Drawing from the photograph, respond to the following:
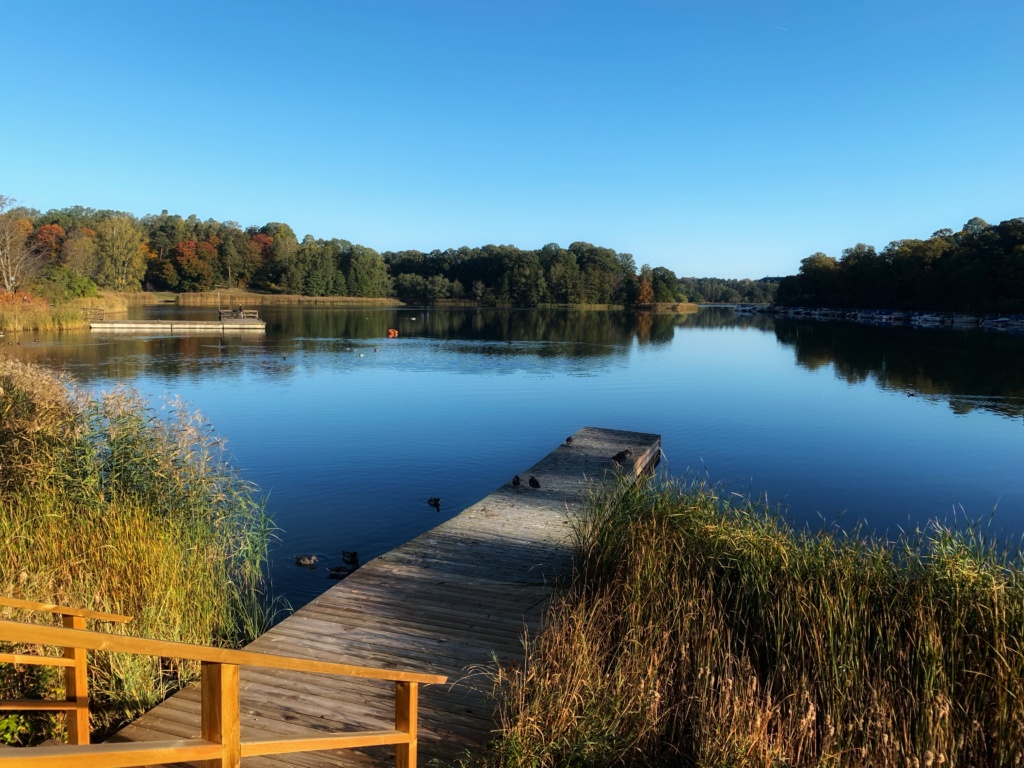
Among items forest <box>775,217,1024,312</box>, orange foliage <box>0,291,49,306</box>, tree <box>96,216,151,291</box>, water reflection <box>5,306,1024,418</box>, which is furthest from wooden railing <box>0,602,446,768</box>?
tree <box>96,216,151,291</box>

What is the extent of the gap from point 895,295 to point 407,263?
81049 millimetres

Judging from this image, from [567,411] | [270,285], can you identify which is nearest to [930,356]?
[567,411]

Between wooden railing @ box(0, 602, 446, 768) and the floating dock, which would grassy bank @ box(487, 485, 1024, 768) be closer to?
wooden railing @ box(0, 602, 446, 768)

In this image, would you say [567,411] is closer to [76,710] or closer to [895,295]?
[76,710]

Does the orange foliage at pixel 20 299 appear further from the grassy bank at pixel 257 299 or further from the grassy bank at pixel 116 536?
the grassy bank at pixel 257 299

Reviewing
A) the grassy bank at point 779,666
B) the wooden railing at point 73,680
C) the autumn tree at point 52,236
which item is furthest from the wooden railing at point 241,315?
the wooden railing at point 73,680

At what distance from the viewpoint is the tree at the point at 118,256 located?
88438 millimetres

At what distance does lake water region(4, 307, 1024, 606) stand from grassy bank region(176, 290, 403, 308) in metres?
52.8

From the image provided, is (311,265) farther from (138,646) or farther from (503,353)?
(138,646)

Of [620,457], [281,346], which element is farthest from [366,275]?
[620,457]

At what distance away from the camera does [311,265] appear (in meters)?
A: 107

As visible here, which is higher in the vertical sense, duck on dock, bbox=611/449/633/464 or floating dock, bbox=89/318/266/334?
floating dock, bbox=89/318/266/334

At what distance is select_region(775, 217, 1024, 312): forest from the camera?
72.0 m

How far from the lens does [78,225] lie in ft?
318
